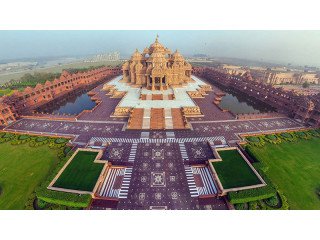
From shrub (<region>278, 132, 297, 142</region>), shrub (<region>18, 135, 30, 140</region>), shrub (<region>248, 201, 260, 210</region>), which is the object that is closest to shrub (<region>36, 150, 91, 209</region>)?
shrub (<region>18, 135, 30, 140</region>)

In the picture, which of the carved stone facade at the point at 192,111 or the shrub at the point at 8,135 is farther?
the carved stone facade at the point at 192,111

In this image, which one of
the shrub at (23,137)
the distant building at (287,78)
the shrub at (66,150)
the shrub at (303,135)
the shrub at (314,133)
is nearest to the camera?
the shrub at (66,150)

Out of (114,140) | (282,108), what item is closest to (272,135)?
(282,108)

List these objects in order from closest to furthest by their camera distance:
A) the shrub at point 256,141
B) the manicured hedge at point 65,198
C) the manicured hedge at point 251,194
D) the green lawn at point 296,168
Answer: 1. the manicured hedge at point 65,198
2. the manicured hedge at point 251,194
3. the green lawn at point 296,168
4. the shrub at point 256,141

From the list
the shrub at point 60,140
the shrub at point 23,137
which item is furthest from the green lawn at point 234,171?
the shrub at point 23,137

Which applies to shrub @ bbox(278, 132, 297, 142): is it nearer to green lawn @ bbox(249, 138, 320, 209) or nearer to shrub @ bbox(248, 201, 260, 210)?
green lawn @ bbox(249, 138, 320, 209)

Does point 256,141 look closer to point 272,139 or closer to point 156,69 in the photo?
point 272,139

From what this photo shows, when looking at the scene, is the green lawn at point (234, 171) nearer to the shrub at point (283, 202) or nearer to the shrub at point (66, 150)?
the shrub at point (283, 202)

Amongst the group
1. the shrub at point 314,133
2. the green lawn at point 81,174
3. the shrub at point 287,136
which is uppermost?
the shrub at point 314,133
